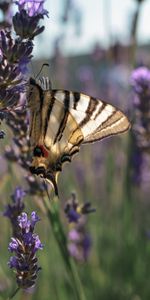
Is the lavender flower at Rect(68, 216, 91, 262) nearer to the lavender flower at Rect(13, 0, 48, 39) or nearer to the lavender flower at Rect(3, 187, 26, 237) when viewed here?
the lavender flower at Rect(3, 187, 26, 237)

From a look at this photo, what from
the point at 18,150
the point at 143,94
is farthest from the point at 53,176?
the point at 143,94

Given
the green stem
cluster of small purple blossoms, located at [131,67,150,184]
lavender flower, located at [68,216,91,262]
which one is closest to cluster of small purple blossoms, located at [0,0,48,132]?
the green stem

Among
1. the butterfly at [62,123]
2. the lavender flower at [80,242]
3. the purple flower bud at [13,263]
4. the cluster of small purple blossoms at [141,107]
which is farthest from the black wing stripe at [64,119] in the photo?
the lavender flower at [80,242]

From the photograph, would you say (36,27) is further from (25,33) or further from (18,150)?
(18,150)

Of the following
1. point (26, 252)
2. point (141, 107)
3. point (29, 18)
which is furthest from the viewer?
point (141, 107)

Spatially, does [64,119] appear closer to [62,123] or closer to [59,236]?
[62,123]

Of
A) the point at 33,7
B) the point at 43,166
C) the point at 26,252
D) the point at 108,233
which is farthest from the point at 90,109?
the point at 108,233
